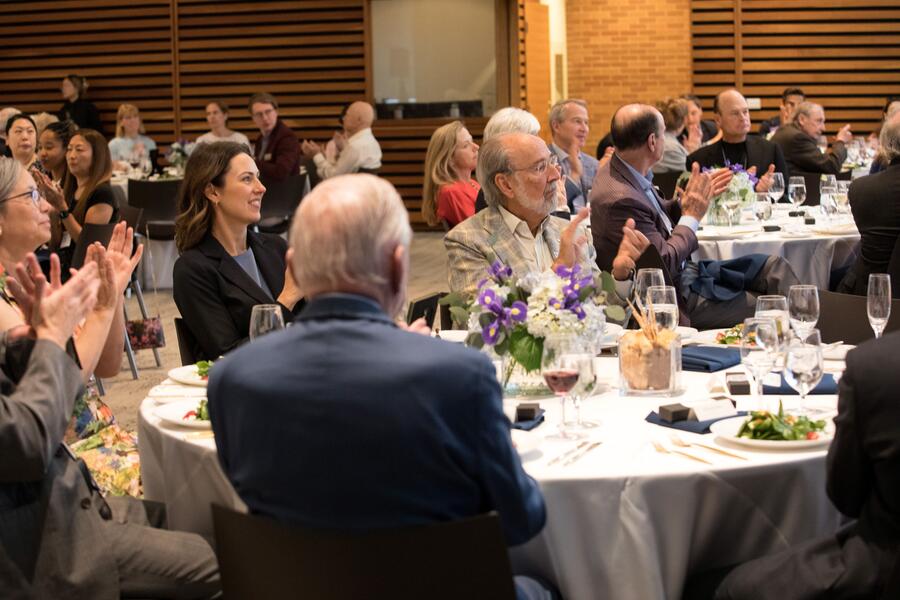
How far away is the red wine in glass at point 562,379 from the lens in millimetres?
2482

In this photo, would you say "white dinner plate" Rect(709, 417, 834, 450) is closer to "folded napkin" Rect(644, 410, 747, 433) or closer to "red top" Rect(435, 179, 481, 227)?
"folded napkin" Rect(644, 410, 747, 433)

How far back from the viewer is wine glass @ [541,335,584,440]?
2489 mm

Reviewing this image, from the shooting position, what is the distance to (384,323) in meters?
1.89

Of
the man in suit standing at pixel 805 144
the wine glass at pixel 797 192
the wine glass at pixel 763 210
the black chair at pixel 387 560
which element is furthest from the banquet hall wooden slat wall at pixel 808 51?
the black chair at pixel 387 560

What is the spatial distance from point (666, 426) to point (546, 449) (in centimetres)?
33

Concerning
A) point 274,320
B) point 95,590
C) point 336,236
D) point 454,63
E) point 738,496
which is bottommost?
point 95,590

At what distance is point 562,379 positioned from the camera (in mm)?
2484

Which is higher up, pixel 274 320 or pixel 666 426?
pixel 274 320

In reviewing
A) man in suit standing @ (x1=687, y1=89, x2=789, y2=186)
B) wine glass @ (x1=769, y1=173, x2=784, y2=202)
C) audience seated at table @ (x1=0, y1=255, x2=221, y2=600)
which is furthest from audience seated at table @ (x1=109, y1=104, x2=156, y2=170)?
audience seated at table @ (x1=0, y1=255, x2=221, y2=600)

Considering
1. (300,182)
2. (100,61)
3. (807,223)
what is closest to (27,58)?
(100,61)

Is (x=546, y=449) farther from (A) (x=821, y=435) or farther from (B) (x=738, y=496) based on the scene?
(A) (x=821, y=435)

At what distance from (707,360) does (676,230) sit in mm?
2082

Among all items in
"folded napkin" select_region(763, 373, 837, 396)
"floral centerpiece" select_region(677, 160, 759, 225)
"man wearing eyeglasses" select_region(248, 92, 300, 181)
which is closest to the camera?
"folded napkin" select_region(763, 373, 837, 396)

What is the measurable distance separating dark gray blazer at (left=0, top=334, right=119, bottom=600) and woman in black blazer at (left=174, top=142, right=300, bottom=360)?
138cm
